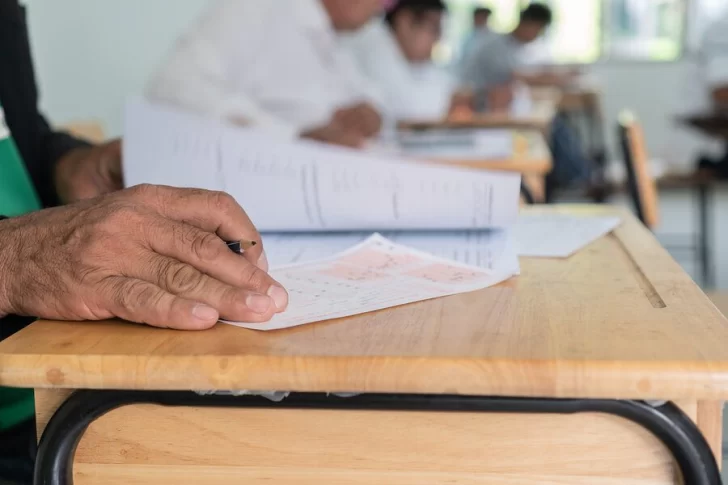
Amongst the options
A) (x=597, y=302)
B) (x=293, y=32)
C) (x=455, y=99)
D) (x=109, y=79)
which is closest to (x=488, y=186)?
(x=597, y=302)

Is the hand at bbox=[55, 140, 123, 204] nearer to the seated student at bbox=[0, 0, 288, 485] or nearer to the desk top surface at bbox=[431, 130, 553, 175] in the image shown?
the seated student at bbox=[0, 0, 288, 485]

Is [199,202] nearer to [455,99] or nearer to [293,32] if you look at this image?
[293,32]

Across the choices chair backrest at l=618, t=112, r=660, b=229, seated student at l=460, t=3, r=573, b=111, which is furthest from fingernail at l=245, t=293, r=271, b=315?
seated student at l=460, t=3, r=573, b=111

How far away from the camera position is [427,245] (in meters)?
0.81

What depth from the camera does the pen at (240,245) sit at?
1.94 feet

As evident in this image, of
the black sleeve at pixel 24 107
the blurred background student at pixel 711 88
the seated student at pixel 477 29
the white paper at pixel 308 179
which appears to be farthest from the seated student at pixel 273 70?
the seated student at pixel 477 29

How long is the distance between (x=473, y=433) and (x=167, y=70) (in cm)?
190

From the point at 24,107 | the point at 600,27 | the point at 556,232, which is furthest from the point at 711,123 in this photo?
the point at 24,107

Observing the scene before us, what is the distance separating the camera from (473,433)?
1.73 ft

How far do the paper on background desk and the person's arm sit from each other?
142cm

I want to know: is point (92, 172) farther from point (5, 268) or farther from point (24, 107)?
point (5, 268)

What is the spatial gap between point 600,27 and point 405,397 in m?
7.50

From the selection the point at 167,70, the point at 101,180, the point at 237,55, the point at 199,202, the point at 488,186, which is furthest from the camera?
the point at 237,55

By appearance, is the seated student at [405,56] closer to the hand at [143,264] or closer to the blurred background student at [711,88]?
the blurred background student at [711,88]
